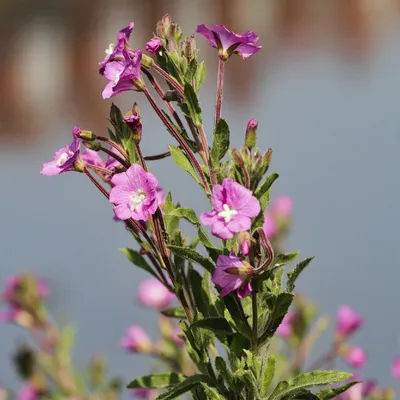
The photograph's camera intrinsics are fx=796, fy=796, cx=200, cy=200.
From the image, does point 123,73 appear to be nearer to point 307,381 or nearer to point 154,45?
point 154,45

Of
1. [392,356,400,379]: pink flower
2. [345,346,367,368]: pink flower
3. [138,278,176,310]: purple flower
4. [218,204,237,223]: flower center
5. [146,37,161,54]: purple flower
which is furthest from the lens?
[138,278,176,310]: purple flower

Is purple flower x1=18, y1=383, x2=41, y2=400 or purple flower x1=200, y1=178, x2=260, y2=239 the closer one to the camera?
purple flower x1=200, y1=178, x2=260, y2=239

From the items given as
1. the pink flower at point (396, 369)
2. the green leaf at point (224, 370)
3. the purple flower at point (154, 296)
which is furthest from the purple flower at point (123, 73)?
the purple flower at point (154, 296)

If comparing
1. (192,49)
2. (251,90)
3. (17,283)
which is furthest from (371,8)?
(192,49)

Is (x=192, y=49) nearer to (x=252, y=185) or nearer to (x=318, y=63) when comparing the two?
(x=252, y=185)

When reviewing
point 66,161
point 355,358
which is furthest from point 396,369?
point 66,161

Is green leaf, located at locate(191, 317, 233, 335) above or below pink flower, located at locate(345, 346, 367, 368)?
above

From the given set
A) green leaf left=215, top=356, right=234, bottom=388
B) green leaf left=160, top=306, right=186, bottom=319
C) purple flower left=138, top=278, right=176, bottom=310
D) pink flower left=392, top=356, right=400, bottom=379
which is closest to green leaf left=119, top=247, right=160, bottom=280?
green leaf left=160, top=306, right=186, bottom=319

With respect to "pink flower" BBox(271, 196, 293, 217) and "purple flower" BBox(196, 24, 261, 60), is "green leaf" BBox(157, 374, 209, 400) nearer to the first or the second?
"purple flower" BBox(196, 24, 261, 60)
